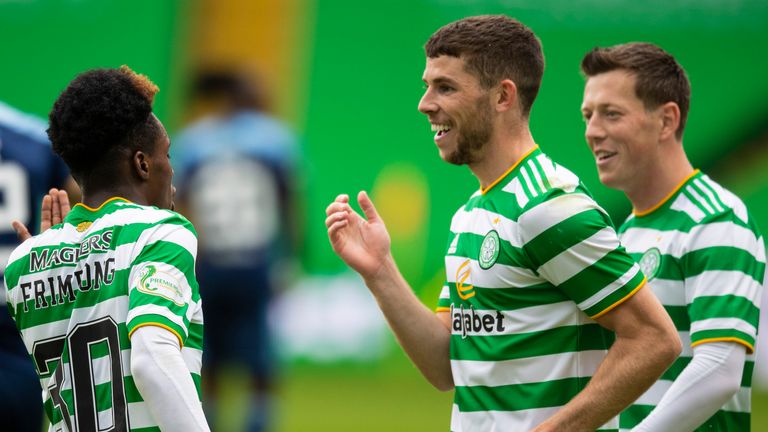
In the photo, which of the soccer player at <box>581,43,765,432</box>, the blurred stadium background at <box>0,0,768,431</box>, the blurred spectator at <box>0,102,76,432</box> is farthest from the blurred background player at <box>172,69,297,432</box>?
the soccer player at <box>581,43,765,432</box>

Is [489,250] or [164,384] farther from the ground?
[489,250]

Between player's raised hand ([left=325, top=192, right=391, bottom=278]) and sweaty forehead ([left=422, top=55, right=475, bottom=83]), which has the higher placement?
sweaty forehead ([left=422, top=55, right=475, bottom=83])

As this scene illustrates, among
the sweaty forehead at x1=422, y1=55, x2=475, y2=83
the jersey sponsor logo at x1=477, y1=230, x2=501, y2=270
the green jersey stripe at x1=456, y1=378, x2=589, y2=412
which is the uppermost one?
the sweaty forehead at x1=422, y1=55, x2=475, y2=83

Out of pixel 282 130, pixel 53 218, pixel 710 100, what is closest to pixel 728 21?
pixel 710 100

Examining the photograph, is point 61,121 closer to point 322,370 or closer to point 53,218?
point 53,218

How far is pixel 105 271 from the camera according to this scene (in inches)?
103

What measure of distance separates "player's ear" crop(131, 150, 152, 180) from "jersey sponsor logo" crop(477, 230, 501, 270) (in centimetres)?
91

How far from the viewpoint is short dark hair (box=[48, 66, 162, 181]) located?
2.65m

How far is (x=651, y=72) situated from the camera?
12.2 feet

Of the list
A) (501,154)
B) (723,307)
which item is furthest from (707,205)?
(501,154)

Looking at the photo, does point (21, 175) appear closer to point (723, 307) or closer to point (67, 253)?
point (67, 253)

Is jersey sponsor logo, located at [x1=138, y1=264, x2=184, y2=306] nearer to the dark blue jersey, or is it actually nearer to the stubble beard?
the stubble beard

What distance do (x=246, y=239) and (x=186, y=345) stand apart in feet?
21.1

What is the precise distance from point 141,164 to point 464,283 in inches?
37.2
